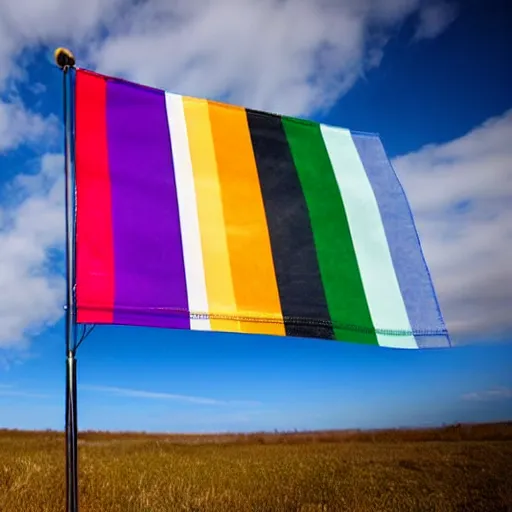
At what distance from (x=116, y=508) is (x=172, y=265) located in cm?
586

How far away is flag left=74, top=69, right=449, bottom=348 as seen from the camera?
2494mm

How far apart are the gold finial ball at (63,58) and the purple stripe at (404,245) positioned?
6.96 feet

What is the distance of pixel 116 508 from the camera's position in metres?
6.96

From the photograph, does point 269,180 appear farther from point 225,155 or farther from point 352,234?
point 352,234

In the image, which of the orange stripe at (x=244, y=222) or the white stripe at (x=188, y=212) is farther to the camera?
the orange stripe at (x=244, y=222)

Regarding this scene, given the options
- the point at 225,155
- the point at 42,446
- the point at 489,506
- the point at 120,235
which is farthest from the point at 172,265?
the point at 42,446

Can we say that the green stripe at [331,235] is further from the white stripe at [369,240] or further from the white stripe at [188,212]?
the white stripe at [188,212]

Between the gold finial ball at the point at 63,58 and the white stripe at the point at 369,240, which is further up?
the gold finial ball at the point at 63,58

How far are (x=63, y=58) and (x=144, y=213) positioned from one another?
36.9 inches

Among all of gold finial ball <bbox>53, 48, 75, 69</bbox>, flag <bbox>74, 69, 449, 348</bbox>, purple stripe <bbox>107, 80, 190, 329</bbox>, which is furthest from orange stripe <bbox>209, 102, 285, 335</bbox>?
gold finial ball <bbox>53, 48, 75, 69</bbox>

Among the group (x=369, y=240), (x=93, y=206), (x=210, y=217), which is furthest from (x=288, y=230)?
(x=93, y=206)

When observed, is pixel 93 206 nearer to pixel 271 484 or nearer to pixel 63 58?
pixel 63 58

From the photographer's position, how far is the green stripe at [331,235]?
2.90 meters

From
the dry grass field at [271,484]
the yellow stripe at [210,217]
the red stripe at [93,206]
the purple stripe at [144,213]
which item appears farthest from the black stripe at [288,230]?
the dry grass field at [271,484]
